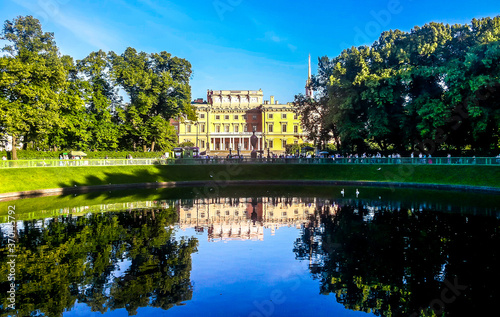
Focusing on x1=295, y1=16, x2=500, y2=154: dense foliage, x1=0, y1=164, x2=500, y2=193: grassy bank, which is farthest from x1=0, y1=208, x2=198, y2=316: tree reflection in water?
x1=295, y1=16, x2=500, y2=154: dense foliage

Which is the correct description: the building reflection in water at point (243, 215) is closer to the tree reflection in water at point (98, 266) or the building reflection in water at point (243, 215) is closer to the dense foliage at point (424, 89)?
the tree reflection in water at point (98, 266)

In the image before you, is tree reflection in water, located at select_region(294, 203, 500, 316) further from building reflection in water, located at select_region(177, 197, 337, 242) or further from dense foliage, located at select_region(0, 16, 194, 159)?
dense foliage, located at select_region(0, 16, 194, 159)

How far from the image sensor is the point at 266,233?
62.1ft

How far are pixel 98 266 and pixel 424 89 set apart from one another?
1687 inches

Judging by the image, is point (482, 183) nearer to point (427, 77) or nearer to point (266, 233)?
point (427, 77)

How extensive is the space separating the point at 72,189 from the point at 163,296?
29865mm

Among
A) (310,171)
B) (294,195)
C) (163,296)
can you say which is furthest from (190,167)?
(163,296)

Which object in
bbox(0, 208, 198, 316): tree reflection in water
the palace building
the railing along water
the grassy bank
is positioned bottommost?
bbox(0, 208, 198, 316): tree reflection in water

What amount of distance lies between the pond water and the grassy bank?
13.0 metres

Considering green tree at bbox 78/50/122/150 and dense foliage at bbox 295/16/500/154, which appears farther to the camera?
green tree at bbox 78/50/122/150

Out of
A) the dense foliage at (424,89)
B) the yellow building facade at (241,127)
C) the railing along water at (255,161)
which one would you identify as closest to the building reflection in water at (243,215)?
the railing along water at (255,161)

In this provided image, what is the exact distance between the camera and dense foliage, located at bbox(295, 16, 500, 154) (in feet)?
127

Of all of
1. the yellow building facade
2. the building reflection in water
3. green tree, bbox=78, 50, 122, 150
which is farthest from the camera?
the yellow building facade

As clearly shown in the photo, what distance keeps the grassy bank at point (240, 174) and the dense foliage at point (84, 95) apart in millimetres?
7622
